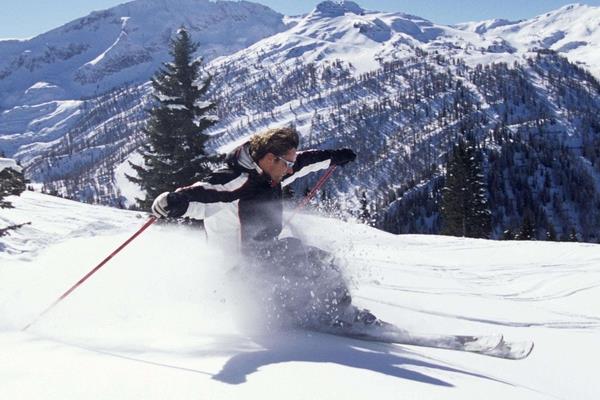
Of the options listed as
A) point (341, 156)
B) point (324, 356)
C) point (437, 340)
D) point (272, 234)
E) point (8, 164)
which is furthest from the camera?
point (8, 164)

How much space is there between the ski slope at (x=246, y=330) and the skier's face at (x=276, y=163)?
4.35 ft

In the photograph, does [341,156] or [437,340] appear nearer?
[437,340]

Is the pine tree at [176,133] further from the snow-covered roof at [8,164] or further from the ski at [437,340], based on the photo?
the ski at [437,340]

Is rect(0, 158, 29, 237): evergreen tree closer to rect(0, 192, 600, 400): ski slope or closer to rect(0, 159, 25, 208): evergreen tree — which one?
rect(0, 159, 25, 208): evergreen tree

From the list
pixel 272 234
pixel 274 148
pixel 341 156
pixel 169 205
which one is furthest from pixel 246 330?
pixel 341 156

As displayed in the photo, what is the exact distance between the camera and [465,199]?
154ft

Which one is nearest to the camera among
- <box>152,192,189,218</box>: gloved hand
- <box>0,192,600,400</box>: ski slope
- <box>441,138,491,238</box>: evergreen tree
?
<box>0,192,600,400</box>: ski slope

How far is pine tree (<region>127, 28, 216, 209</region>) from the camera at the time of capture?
68.7 feet

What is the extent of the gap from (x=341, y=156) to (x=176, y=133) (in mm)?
15167

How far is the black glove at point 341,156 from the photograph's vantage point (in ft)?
24.2

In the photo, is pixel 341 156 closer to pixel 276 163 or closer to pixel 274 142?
Answer: pixel 276 163

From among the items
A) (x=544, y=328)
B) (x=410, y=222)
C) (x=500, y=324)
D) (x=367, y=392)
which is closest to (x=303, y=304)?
(x=367, y=392)

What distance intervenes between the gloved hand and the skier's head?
89cm

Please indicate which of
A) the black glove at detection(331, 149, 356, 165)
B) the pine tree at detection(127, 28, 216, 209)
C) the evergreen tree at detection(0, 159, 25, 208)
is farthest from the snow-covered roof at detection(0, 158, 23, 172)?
the pine tree at detection(127, 28, 216, 209)
